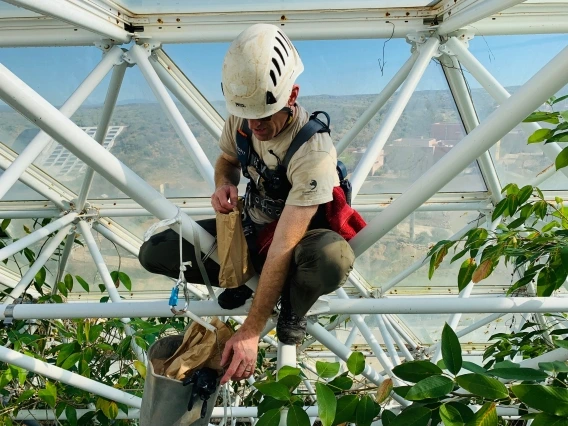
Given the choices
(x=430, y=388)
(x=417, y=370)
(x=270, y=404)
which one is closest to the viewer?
(x=430, y=388)

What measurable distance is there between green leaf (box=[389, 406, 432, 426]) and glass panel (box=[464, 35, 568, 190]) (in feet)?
8.76

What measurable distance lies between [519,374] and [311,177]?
0.88 meters

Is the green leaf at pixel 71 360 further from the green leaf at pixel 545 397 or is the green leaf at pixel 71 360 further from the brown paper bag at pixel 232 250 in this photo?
the green leaf at pixel 545 397

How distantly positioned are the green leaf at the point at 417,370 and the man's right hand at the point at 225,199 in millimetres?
871

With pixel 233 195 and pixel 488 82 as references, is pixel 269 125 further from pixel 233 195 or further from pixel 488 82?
pixel 488 82

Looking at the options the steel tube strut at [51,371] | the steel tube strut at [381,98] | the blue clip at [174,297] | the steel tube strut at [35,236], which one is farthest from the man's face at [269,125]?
the steel tube strut at [35,236]

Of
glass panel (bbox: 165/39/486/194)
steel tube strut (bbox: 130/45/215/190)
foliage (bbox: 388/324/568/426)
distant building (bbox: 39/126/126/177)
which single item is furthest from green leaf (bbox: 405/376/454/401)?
distant building (bbox: 39/126/126/177)

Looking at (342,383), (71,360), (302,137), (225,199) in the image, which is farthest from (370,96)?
(342,383)

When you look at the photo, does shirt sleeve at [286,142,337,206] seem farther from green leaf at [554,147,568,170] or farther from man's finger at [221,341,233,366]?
green leaf at [554,147,568,170]

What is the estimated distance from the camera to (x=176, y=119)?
133 inches

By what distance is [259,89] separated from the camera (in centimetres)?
203

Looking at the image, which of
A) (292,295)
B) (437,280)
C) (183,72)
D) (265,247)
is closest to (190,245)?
(265,247)

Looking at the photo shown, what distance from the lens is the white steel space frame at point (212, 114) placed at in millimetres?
2119

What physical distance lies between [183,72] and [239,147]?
2.14m
